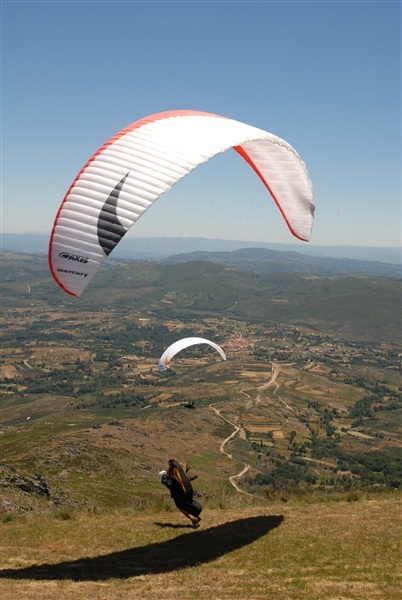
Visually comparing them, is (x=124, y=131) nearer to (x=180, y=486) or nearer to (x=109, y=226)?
Answer: (x=109, y=226)

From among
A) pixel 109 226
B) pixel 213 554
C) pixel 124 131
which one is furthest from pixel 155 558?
pixel 124 131

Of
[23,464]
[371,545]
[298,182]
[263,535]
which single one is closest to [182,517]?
[263,535]

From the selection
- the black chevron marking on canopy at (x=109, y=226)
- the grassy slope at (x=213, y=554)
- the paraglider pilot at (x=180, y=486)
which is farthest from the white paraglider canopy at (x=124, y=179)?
the grassy slope at (x=213, y=554)

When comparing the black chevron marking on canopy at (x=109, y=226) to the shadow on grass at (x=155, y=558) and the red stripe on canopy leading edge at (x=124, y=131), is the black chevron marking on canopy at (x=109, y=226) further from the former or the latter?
the shadow on grass at (x=155, y=558)

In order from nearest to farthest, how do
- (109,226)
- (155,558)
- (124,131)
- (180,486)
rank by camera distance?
(109,226) < (155,558) < (124,131) < (180,486)

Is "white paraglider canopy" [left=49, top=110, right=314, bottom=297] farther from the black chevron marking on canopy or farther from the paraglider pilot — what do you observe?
the paraglider pilot

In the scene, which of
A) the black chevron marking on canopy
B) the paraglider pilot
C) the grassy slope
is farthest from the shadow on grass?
the black chevron marking on canopy

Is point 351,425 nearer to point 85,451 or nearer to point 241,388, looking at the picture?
point 241,388
